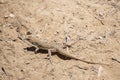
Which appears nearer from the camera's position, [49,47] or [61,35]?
[49,47]

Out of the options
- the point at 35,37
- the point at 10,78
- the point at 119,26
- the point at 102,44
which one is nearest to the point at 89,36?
the point at 102,44

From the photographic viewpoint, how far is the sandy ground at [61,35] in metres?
5.31

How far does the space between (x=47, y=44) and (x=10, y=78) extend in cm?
102

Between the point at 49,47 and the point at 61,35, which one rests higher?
the point at 61,35

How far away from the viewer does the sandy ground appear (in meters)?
5.31

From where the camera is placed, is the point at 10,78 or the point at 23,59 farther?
the point at 23,59

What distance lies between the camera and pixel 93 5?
23.0ft

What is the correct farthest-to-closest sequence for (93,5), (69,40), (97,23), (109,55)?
(93,5)
(97,23)
(69,40)
(109,55)

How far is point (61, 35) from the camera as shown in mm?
6148

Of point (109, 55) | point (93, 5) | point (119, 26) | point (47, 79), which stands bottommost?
point (47, 79)

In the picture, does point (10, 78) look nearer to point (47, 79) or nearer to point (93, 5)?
point (47, 79)

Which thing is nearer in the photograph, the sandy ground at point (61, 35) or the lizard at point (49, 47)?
the sandy ground at point (61, 35)

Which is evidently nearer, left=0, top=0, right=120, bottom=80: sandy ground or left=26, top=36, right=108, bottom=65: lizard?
left=0, top=0, right=120, bottom=80: sandy ground

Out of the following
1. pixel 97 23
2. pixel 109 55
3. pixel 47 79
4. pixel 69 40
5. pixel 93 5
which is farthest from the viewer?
pixel 93 5
